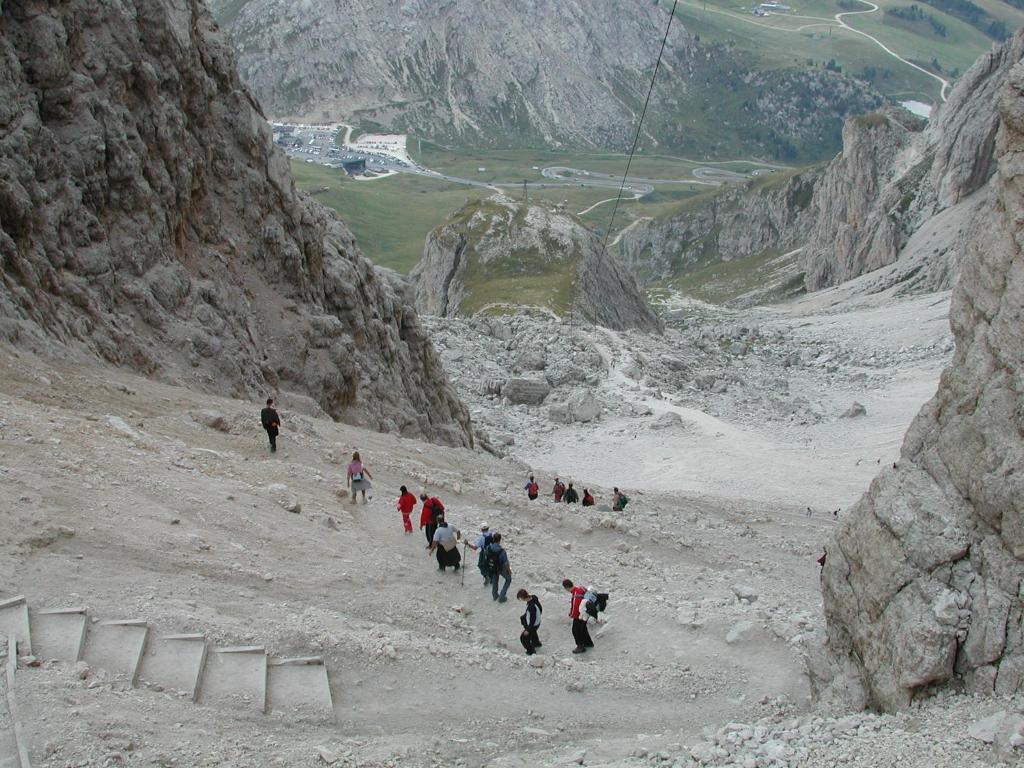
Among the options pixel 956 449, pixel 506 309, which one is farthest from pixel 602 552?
pixel 506 309

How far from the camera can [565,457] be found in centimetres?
4569

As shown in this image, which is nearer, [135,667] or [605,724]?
[135,667]

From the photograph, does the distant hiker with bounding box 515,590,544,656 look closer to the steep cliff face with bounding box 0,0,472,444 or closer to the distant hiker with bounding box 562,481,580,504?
the distant hiker with bounding box 562,481,580,504

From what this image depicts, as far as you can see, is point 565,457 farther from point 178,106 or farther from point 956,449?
point 956,449

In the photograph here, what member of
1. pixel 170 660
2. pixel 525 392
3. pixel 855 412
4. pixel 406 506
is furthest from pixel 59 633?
pixel 855 412

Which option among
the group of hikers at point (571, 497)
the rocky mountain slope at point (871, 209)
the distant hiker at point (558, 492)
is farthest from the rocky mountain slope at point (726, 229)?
the distant hiker at point (558, 492)

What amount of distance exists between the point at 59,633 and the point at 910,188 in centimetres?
11757

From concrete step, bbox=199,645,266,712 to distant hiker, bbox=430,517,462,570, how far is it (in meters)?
5.72

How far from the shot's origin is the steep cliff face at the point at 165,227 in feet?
79.8

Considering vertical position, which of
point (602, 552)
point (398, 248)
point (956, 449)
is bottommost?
point (398, 248)

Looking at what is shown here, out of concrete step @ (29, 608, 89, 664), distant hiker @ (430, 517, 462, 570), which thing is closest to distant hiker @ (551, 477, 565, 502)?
distant hiker @ (430, 517, 462, 570)

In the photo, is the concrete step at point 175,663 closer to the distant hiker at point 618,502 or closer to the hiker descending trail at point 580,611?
the hiker descending trail at point 580,611

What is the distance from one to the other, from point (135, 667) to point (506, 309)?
2600 inches

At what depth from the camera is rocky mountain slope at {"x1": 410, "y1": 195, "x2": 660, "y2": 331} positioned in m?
84.1
